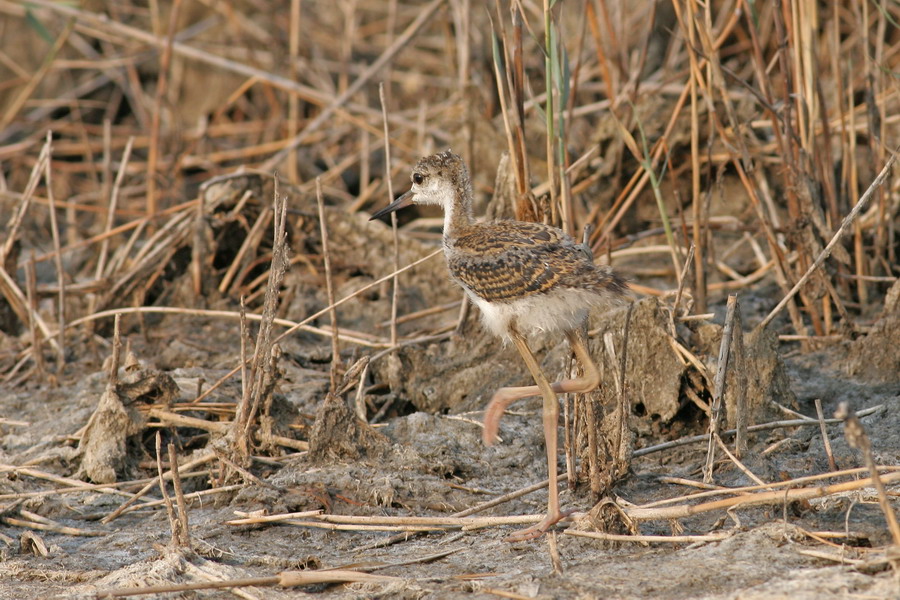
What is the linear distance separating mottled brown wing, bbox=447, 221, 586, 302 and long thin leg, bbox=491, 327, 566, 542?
207mm

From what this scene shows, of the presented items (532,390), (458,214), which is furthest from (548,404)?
(458,214)

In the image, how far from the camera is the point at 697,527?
140 inches

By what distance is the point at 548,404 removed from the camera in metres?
3.88

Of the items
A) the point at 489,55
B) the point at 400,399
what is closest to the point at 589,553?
the point at 400,399

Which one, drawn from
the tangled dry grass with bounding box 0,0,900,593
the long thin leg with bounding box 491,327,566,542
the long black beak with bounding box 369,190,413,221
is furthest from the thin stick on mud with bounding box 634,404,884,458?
the long black beak with bounding box 369,190,413,221

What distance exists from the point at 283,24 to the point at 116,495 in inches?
205

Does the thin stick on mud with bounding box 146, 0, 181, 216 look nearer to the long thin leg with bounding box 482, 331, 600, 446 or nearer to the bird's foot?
the long thin leg with bounding box 482, 331, 600, 446

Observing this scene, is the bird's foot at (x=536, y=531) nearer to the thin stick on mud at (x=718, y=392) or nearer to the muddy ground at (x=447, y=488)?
the muddy ground at (x=447, y=488)

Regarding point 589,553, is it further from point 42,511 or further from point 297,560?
point 42,511

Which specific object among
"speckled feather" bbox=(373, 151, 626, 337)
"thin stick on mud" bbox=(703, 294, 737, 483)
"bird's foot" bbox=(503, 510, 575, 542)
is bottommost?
"bird's foot" bbox=(503, 510, 575, 542)

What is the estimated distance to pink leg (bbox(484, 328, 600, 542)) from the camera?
3553mm

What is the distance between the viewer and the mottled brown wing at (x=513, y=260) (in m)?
3.79

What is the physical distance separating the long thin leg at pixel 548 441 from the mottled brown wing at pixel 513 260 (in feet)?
0.68

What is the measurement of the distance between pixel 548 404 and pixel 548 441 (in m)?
A: 0.14
